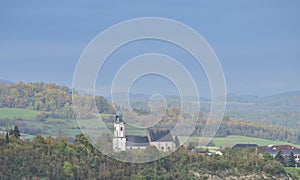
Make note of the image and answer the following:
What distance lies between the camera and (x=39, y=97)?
123m

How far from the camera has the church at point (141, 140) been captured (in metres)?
67.4

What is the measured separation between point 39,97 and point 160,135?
52893 millimetres

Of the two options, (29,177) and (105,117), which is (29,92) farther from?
(29,177)

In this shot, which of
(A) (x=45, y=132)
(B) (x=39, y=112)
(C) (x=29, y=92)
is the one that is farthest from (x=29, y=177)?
(C) (x=29, y=92)

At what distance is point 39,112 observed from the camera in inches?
4500

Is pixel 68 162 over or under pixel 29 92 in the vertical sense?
under

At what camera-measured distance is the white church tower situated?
66.6m

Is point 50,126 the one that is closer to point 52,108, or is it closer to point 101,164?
point 52,108

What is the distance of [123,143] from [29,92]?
60.4m

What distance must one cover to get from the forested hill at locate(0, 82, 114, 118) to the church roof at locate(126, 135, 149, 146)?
42.8 metres

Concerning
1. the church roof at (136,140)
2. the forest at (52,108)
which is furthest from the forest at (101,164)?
the forest at (52,108)

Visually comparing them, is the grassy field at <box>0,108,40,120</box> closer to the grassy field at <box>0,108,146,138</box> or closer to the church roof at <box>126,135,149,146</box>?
the grassy field at <box>0,108,146,138</box>

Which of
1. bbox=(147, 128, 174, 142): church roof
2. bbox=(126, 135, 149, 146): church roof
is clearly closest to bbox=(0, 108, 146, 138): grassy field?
bbox=(147, 128, 174, 142): church roof

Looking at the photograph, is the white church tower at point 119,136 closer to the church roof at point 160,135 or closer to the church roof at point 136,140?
the church roof at point 136,140
